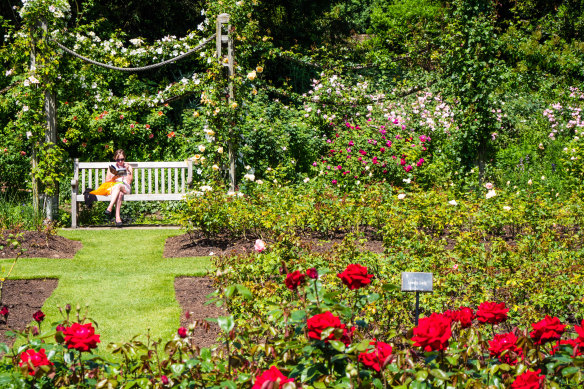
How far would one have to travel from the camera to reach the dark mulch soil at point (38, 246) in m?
6.40

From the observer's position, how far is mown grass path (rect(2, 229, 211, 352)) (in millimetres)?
4484

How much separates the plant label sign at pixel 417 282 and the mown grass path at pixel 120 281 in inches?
70.3

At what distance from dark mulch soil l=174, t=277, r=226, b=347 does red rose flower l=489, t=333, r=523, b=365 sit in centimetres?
219

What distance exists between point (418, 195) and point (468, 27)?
302cm

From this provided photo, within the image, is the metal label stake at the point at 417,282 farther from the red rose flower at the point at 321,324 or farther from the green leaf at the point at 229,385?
the green leaf at the point at 229,385

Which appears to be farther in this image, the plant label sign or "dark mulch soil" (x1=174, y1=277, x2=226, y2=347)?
"dark mulch soil" (x1=174, y1=277, x2=226, y2=347)

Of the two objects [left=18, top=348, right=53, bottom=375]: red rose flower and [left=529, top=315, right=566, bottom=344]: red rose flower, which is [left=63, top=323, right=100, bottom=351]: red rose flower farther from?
[left=529, top=315, right=566, bottom=344]: red rose flower

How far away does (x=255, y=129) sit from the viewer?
30.3 ft

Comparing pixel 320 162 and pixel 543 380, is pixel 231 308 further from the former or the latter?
pixel 320 162

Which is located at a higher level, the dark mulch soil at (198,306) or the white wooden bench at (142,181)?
the white wooden bench at (142,181)

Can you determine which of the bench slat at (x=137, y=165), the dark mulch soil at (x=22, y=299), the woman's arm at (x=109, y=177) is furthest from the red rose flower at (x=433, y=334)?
the woman's arm at (x=109, y=177)

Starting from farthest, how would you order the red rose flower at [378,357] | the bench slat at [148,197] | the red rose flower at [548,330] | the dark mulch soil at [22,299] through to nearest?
the bench slat at [148,197] < the dark mulch soil at [22,299] < the red rose flower at [548,330] < the red rose flower at [378,357]

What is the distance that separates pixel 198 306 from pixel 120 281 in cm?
112

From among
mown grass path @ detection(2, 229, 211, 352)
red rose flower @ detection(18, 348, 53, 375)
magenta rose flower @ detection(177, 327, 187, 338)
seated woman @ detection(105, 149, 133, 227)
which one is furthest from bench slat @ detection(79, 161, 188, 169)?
red rose flower @ detection(18, 348, 53, 375)
